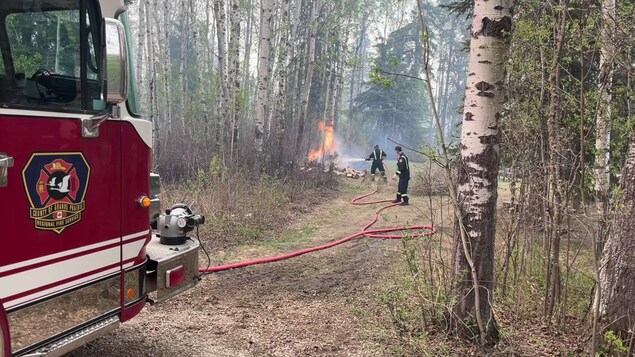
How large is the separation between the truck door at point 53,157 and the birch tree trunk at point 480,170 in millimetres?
2713

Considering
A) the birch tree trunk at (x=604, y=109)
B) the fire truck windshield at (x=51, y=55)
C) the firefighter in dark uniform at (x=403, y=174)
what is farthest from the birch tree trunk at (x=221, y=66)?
the birch tree trunk at (x=604, y=109)

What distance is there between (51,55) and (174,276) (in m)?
1.76

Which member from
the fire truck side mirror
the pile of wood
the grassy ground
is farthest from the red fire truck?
the pile of wood

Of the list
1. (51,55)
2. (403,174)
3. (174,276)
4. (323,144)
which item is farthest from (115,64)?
(323,144)

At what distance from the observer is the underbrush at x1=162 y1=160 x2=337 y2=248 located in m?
7.87

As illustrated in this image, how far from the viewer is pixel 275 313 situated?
4.71m

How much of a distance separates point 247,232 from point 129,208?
500 centimetres

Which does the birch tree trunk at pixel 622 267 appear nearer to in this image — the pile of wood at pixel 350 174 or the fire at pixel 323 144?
the fire at pixel 323 144

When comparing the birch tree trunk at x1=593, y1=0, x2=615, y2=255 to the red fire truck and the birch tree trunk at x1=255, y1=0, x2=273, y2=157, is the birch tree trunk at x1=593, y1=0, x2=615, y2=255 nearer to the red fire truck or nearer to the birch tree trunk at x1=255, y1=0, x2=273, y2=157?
the red fire truck

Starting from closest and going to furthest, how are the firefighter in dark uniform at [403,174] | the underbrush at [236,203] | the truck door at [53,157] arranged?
1. the truck door at [53,157]
2. the underbrush at [236,203]
3. the firefighter in dark uniform at [403,174]

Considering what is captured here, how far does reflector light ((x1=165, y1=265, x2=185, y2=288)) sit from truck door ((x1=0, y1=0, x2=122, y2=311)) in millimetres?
461

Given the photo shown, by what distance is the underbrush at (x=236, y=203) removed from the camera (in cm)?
787

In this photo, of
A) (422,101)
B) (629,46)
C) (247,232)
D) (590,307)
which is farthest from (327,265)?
(422,101)

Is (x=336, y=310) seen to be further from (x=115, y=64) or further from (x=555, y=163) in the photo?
(x=115, y=64)
